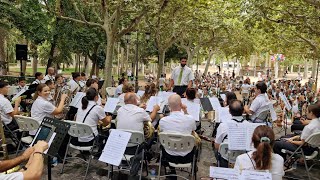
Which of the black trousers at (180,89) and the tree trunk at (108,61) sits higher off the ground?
the tree trunk at (108,61)

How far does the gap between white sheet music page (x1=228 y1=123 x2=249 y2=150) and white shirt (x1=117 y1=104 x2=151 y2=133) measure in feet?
5.11

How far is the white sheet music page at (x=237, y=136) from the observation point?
4.55 m

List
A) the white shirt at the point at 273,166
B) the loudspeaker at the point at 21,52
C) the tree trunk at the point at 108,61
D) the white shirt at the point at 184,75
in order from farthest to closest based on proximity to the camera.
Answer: the loudspeaker at the point at 21,52, the tree trunk at the point at 108,61, the white shirt at the point at 184,75, the white shirt at the point at 273,166

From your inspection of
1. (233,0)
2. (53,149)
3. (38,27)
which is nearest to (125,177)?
(53,149)

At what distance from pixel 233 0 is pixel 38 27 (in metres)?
10.2

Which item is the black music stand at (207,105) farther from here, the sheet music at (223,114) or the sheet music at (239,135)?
the sheet music at (239,135)

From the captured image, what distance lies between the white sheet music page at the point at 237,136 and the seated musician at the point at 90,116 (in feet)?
8.28

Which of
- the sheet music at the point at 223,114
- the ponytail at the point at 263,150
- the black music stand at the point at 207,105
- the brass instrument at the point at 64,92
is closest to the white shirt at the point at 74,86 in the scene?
the brass instrument at the point at 64,92

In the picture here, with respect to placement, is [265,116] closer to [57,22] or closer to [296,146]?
[296,146]

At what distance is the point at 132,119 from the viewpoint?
5.35 m

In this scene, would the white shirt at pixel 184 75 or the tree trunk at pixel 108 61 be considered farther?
the tree trunk at pixel 108 61

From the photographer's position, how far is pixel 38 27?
655 inches

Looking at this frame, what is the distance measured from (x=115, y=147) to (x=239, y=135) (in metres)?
1.82

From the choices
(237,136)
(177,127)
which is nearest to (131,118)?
(177,127)
